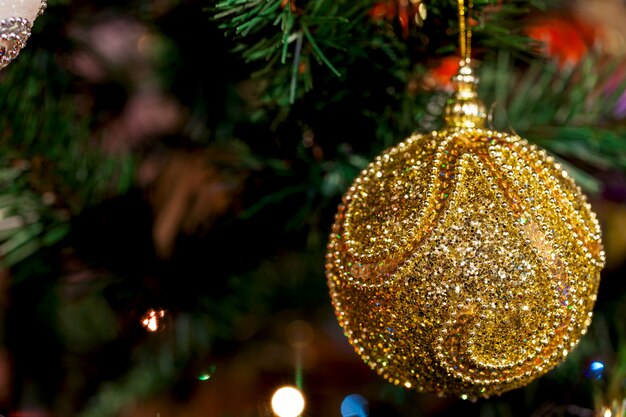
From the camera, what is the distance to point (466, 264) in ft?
1.05

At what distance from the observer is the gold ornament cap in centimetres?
37

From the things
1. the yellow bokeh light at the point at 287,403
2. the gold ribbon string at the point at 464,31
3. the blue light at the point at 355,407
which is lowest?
the blue light at the point at 355,407

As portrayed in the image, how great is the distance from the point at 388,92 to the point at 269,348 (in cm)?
42

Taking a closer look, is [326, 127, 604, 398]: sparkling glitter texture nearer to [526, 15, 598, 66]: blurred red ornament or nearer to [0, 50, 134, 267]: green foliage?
[0, 50, 134, 267]: green foliage

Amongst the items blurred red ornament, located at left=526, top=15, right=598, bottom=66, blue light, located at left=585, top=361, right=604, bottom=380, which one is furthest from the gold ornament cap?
blurred red ornament, located at left=526, top=15, right=598, bottom=66

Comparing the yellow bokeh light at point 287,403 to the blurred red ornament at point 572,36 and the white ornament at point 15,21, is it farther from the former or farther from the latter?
the blurred red ornament at point 572,36

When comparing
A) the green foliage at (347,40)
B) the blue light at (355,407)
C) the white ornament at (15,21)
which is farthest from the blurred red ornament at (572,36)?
the white ornament at (15,21)

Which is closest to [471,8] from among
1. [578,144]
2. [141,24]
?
[578,144]

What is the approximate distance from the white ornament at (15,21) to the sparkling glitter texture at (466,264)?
0.19 meters

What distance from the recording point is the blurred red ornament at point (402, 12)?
0.40 meters

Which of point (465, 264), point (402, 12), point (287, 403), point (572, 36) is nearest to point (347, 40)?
point (402, 12)

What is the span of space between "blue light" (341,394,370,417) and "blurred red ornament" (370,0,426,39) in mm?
297

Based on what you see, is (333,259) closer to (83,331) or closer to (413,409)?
(413,409)

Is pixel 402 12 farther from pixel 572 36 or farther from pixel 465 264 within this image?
pixel 572 36
